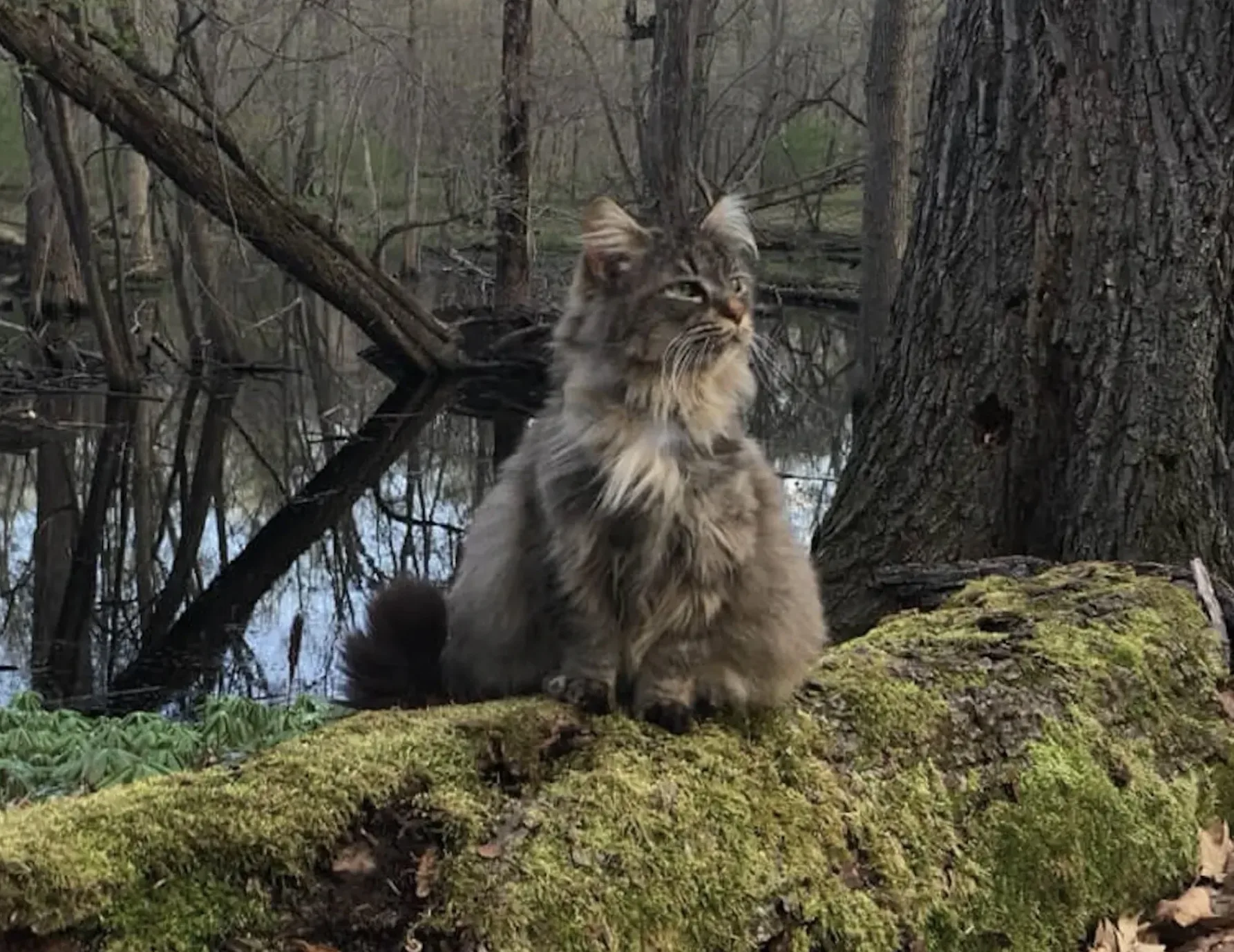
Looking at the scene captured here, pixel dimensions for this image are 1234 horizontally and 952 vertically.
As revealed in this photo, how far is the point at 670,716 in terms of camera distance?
3197 millimetres

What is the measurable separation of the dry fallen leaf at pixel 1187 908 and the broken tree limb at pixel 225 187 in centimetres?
1319

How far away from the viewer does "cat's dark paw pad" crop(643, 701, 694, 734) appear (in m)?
3.18

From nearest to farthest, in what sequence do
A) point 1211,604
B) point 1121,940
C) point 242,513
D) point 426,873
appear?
point 426,873, point 1121,940, point 1211,604, point 242,513

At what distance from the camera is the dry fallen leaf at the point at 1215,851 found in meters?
3.73

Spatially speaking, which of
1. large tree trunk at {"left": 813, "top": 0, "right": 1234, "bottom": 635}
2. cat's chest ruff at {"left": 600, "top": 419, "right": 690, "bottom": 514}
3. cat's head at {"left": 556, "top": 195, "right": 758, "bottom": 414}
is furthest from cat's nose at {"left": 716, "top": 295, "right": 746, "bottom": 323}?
large tree trunk at {"left": 813, "top": 0, "right": 1234, "bottom": 635}

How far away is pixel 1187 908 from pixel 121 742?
3.76 metres

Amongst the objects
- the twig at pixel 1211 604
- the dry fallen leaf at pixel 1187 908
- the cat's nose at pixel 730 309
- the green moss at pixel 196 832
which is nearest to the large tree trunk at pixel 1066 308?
the twig at pixel 1211 604

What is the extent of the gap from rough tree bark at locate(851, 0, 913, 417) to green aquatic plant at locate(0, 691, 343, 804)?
1073 cm

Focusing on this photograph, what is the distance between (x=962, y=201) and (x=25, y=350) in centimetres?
1771

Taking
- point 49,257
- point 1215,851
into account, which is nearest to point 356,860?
point 1215,851

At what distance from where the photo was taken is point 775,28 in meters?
30.6

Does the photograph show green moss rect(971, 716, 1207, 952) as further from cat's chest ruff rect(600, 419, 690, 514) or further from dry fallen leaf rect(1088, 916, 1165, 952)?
cat's chest ruff rect(600, 419, 690, 514)

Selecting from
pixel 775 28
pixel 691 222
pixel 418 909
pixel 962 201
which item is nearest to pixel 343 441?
pixel 962 201

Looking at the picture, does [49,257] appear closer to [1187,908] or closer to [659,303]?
[659,303]
